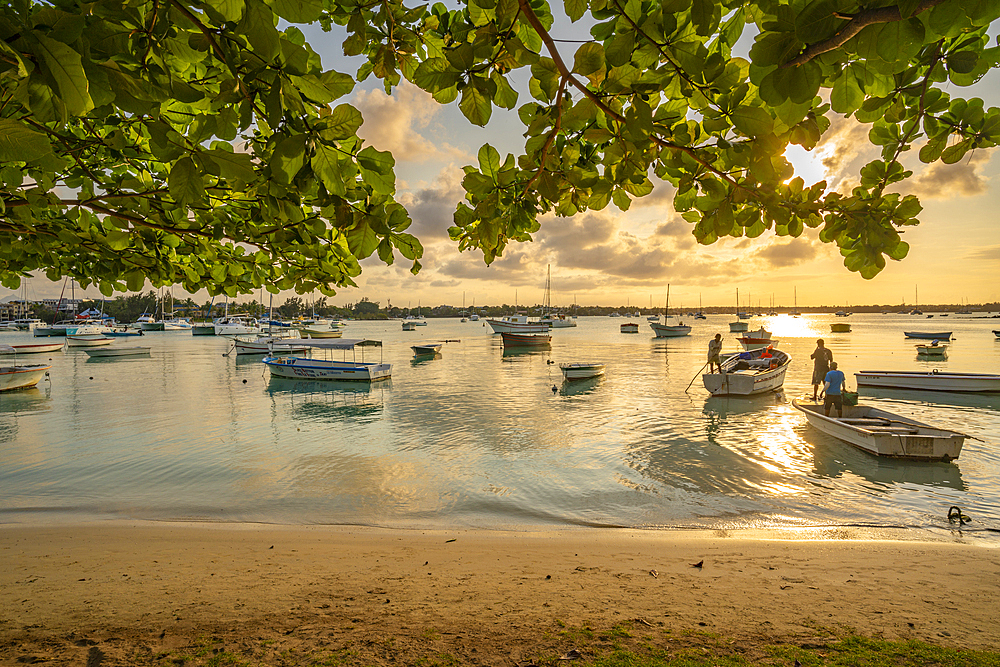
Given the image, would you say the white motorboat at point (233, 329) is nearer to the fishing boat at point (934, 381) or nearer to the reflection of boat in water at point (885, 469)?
the fishing boat at point (934, 381)

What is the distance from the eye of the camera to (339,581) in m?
5.65

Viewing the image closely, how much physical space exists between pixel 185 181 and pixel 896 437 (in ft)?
50.4

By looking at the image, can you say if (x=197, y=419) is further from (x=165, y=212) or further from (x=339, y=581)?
(x=165, y=212)

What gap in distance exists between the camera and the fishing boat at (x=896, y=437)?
1113 cm

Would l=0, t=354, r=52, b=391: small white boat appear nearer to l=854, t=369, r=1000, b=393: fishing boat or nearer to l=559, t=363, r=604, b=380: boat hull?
l=559, t=363, r=604, b=380: boat hull

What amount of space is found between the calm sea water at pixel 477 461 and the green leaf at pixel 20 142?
28.3 ft

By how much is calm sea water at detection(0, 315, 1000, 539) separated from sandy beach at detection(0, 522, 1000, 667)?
1.76 m

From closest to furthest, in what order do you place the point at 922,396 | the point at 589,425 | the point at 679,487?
the point at 679,487
the point at 589,425
the point at 922,396

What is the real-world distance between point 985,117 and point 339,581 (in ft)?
23.1

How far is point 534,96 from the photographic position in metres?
2.19

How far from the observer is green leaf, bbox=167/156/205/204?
4.99ft

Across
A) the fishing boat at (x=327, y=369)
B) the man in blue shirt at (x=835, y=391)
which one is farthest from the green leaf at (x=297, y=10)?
the fishing boat at (x=327, y=369)

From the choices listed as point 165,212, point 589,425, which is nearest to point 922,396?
point 589,425

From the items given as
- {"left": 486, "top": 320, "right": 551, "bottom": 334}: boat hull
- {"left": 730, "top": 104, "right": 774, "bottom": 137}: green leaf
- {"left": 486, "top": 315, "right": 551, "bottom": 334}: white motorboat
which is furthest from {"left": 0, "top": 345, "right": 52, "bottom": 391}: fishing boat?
{"left": 486, "top": 315, "right": 551, "bottom": 334}: white motorboat
